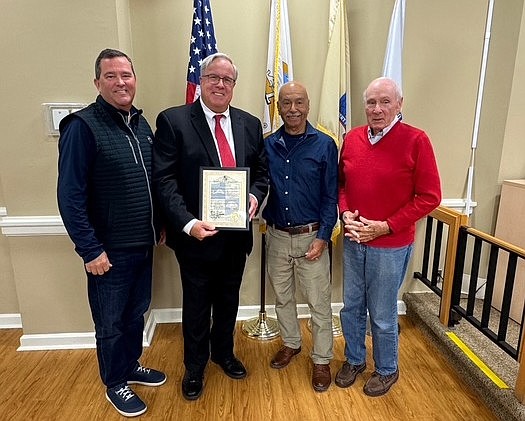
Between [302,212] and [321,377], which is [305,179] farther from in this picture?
[321,377]

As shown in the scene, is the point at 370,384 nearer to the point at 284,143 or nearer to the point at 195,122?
the point at 284,143

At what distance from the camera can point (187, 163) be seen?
6.04ft

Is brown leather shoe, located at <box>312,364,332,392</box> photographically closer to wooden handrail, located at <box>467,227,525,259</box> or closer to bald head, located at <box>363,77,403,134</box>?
wooden handrail, located at <box>467,227,525,259</box>

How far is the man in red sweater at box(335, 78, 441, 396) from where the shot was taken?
1.81 m

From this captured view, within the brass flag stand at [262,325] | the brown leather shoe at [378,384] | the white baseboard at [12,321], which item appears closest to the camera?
the brown leather shoe at [378,384]

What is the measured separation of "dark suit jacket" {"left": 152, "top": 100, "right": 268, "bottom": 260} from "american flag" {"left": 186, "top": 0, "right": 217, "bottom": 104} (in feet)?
1.65

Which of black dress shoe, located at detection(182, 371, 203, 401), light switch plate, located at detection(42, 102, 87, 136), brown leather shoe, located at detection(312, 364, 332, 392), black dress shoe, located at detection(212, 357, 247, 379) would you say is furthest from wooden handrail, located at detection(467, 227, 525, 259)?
light switch plate, located at detection(42, 102, 87, 136)

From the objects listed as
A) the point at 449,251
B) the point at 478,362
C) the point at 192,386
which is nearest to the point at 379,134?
the point at 449,251

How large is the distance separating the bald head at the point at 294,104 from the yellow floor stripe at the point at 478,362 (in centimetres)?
153

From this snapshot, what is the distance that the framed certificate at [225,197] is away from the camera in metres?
1.82

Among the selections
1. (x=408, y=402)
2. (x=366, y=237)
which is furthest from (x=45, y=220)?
(x=408, y=402)

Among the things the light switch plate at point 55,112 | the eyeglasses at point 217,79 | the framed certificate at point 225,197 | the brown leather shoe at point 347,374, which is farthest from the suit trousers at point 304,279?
the light switch plate at point 55,112

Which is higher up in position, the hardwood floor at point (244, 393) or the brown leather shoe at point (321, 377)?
the brown leather shoe at point (321, 377)

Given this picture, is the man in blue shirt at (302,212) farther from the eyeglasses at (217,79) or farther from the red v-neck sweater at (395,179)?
the eyeglasses at (217,79)
